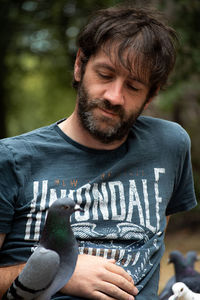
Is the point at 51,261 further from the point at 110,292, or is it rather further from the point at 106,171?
the point at 106,171

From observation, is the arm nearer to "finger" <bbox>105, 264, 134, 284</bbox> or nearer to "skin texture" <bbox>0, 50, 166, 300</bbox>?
"skin texture" <bbox>0, 50, 166, 300</bbox>

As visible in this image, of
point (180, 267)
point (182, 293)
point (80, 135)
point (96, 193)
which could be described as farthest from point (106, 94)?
point (180, 267)

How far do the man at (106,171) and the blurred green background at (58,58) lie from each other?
0.81 metres

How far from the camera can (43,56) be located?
10055 mm

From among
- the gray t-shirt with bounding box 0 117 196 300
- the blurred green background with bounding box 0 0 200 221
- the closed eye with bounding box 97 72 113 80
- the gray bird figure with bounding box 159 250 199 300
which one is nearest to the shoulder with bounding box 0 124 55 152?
the gray t-shirt with bounding box 0 117 196 300

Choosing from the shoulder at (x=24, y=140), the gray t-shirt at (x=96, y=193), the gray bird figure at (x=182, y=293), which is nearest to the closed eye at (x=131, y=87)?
the gray t-shirt at (x=96, y=193)

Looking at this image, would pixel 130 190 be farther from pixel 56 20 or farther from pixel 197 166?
pixel 56 20

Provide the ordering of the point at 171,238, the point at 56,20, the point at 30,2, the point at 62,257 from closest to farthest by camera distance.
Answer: the point at 62,257 < the point at 171,238 < the point at 30,2 < the point at 56,20

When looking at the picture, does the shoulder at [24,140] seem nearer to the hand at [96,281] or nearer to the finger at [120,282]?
the hand at [96,281]

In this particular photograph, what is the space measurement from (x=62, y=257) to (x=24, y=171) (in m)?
0.47

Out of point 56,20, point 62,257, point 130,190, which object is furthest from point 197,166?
point 62,257

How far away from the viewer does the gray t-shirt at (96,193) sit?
200cm

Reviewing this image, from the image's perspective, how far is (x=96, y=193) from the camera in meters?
2.12

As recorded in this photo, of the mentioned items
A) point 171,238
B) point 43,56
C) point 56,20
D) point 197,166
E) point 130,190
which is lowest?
point 171,238
